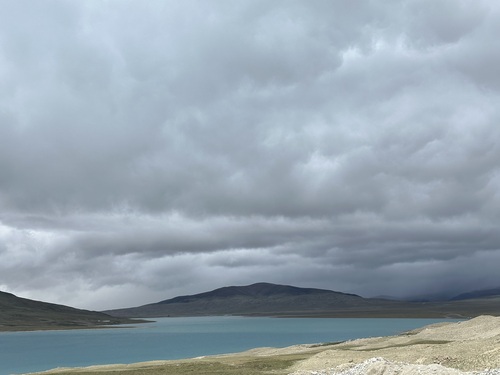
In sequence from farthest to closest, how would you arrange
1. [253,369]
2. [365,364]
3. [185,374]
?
[253,369] → [185,374] → [365,364]

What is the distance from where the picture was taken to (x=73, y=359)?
124188 mm

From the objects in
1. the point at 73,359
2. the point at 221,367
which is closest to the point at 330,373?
the point at 221,367

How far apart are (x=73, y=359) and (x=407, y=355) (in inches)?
3597

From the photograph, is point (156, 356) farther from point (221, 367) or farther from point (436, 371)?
point (436, 371)

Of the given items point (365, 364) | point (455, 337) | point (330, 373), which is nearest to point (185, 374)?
point (330, 373)

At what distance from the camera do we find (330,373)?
4428cm

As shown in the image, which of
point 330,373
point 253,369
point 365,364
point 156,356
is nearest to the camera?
point 365,364

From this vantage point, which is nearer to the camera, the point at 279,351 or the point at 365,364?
the point at 365,364

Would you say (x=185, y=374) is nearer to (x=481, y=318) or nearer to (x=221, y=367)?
(x=221, y=367)

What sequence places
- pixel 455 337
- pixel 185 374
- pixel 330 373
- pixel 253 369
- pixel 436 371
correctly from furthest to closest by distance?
pixel 455 337, pixel 253 369, pixel 185 374, pixel 330 373, pixel 436 371

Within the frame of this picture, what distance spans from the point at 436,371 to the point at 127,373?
104 feet

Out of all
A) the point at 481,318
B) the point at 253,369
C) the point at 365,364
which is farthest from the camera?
the point at 481,318

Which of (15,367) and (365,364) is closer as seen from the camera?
(365,364)

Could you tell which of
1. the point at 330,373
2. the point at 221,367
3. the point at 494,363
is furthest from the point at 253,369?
the point at 494,363
